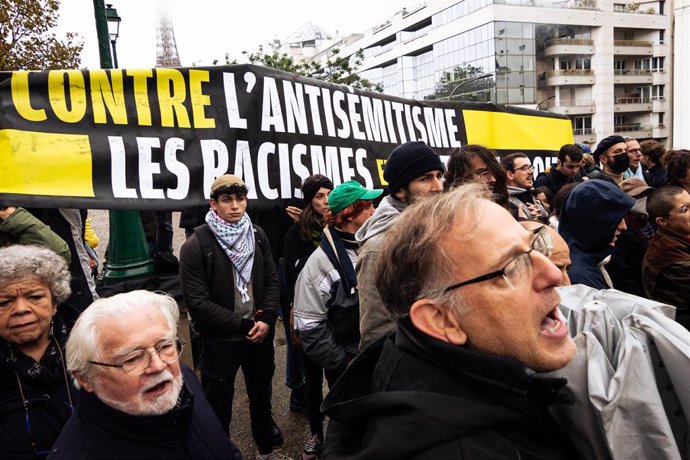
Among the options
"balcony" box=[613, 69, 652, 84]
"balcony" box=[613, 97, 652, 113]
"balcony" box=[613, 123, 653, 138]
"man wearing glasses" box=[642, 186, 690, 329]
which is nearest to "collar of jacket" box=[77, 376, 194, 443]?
"man wearing glasses" box=[642, 186, 690, 329]

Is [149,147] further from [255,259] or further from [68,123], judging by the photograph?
[255,259]

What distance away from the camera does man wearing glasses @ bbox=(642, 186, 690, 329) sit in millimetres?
2285

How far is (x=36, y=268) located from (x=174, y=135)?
1.48 metres

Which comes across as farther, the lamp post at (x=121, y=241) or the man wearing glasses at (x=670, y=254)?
the lamp post at (x=121, y=241)

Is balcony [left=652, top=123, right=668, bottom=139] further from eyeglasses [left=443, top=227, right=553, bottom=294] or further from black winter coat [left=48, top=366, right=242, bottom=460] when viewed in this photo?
black winter coat [left=48, top=366, right=242, bottom=460]

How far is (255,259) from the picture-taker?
317cm

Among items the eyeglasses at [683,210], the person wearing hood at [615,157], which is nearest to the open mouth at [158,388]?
the eyeglasses at [683,210]

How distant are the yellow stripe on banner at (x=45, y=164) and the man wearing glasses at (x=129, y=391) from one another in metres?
1.51

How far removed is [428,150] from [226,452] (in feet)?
5.54

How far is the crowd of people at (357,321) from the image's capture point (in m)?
1.00

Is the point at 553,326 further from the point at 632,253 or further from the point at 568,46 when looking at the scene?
the point at 568,46

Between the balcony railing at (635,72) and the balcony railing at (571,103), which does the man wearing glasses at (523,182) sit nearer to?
the balcony railing at (571,103)

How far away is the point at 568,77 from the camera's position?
1802 inches

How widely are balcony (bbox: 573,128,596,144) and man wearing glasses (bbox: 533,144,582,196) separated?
151 feet
